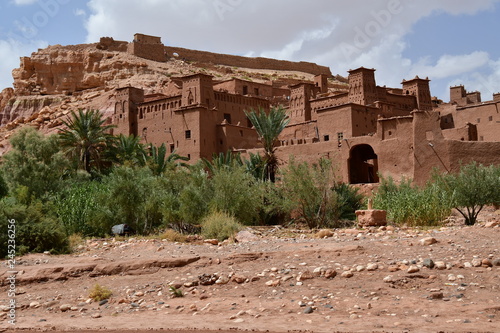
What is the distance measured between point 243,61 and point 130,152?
3746 cm

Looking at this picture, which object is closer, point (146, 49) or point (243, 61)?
point (146, 49)

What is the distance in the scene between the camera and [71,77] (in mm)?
56250

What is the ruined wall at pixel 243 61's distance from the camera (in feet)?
211

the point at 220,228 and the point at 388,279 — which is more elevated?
the point at 220,228

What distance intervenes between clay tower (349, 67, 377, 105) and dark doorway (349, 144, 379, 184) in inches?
346

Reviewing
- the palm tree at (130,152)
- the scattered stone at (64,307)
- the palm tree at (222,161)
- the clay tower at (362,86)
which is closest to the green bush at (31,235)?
the scattered stone at (64,307)

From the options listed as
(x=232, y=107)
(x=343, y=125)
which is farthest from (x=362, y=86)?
(x=232, y=107)

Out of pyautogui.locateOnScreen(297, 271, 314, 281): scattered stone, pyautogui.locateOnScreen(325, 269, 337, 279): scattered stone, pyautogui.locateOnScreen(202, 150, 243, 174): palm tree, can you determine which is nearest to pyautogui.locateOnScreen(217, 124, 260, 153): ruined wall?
pyautogui.locateOnScreen(202, 150, 243, 174): palm tree

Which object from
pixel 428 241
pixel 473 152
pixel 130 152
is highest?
pixel 130 152

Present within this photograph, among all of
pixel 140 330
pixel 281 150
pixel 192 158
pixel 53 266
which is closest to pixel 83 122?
pixel 192 158

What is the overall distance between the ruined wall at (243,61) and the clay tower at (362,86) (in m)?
26.9

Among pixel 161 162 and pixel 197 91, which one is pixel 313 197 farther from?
pixel 197 91

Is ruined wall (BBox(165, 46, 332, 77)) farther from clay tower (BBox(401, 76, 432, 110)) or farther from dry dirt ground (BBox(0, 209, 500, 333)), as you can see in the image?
dry dirt ground (BBox(0, 209, 500, 333))

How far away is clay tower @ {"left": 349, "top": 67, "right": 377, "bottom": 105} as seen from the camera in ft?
132
